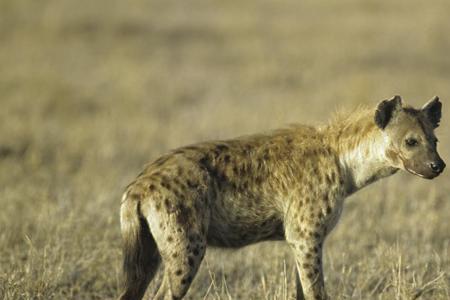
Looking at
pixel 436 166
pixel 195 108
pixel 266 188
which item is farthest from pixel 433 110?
pixel 195 108

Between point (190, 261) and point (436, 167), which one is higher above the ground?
point (436, 167)

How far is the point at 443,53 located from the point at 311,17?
151 inches

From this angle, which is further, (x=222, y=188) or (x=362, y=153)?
(x=362, y=153)

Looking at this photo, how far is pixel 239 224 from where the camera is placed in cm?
549

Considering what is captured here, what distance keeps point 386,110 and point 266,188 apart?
102 centimetres

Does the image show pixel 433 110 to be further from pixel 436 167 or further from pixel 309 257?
pixel 309 257

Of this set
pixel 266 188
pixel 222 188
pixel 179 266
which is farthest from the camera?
pixel 266 188

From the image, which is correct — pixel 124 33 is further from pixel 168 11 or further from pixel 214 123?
pixel 214 123

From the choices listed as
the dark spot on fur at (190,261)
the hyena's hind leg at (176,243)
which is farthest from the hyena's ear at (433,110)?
the dark spot on fur at (190,261)

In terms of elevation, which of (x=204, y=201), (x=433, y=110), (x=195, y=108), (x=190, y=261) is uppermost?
(x=433, y=110)

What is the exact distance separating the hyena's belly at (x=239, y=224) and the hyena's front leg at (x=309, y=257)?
0.61ft

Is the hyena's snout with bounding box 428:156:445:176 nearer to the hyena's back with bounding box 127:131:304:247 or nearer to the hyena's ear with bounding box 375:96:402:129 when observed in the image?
the hyena's ear with bounding box 375:96:402:129

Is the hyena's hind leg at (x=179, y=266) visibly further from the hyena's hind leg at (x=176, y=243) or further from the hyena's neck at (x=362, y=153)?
the hyena's neck at (x=362, y=153)

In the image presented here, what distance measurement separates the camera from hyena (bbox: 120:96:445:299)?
16.7 ft
